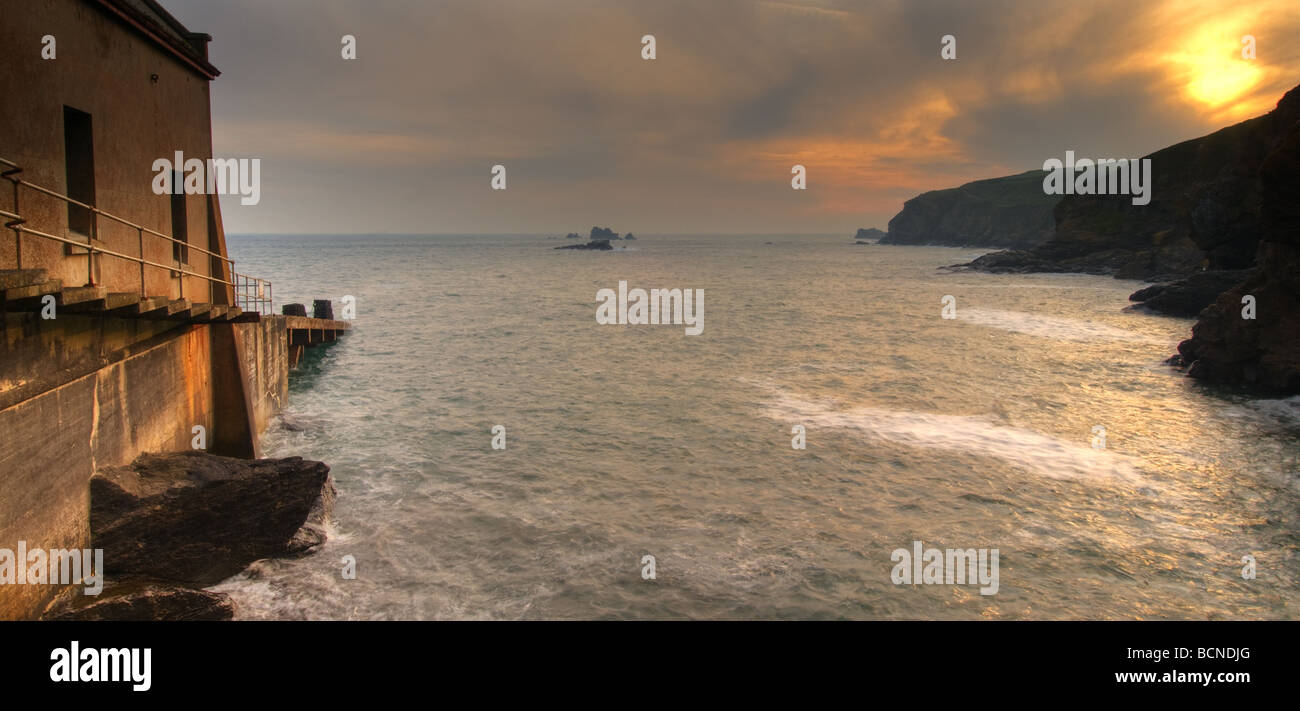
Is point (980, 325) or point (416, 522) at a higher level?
point (980, 325)

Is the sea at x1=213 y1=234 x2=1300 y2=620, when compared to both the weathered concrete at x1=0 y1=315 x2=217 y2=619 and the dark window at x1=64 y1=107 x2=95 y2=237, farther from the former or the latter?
the dark window at x1=64 y1=107 x2=95 y2=237

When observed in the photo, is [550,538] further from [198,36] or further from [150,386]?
[198,36]

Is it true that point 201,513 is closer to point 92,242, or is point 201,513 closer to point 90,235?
point 92,242

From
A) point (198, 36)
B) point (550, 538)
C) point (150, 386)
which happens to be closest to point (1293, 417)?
point (550, 538)

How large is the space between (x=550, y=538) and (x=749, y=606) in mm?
4406

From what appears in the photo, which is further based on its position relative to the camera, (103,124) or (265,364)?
(265,364)

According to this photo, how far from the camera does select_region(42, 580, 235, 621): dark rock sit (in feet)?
32.9

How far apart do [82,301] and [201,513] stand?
4519mm

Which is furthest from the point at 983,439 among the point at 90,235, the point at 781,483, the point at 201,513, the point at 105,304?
the point at 90,235

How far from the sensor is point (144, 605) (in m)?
10.3

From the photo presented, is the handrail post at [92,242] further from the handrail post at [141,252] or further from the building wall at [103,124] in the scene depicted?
the handrail post at [141,252]

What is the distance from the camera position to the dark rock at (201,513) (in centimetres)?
1134

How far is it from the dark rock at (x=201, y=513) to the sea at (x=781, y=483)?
515 mm
